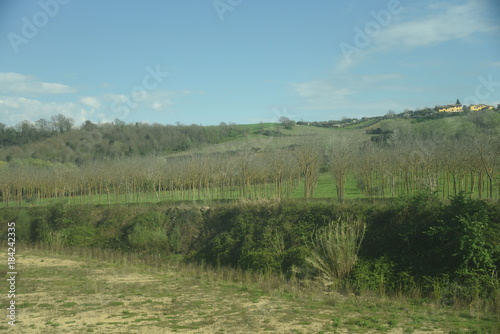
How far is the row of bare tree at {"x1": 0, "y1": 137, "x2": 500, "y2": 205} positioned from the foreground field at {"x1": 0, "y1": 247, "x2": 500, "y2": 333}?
10205mm

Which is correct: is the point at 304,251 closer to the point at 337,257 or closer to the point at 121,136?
the point at 337,257

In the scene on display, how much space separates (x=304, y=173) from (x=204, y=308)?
26.3m

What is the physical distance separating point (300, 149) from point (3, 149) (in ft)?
252

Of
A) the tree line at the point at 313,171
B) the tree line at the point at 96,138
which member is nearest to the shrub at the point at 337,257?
the tree line at the point at 313,171

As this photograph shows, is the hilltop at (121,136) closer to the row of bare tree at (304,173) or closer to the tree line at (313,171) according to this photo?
the tree line at (313,171)

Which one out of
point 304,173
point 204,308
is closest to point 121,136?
point 304,173

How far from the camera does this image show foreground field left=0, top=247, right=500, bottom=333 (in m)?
11.3

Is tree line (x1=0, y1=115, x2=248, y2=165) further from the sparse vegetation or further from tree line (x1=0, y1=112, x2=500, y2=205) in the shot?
the sparse vegetation

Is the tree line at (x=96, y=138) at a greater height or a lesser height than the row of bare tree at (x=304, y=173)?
greater

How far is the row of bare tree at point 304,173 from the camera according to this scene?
3122 centimetres

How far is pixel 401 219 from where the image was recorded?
20516 mm

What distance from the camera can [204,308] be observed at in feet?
44.8

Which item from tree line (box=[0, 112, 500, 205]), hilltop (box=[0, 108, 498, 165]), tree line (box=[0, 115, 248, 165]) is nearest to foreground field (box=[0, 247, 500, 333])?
Answer: tree line (box=[0, 112, 500, 205])

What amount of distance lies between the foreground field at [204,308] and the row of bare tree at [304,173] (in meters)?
10.2
